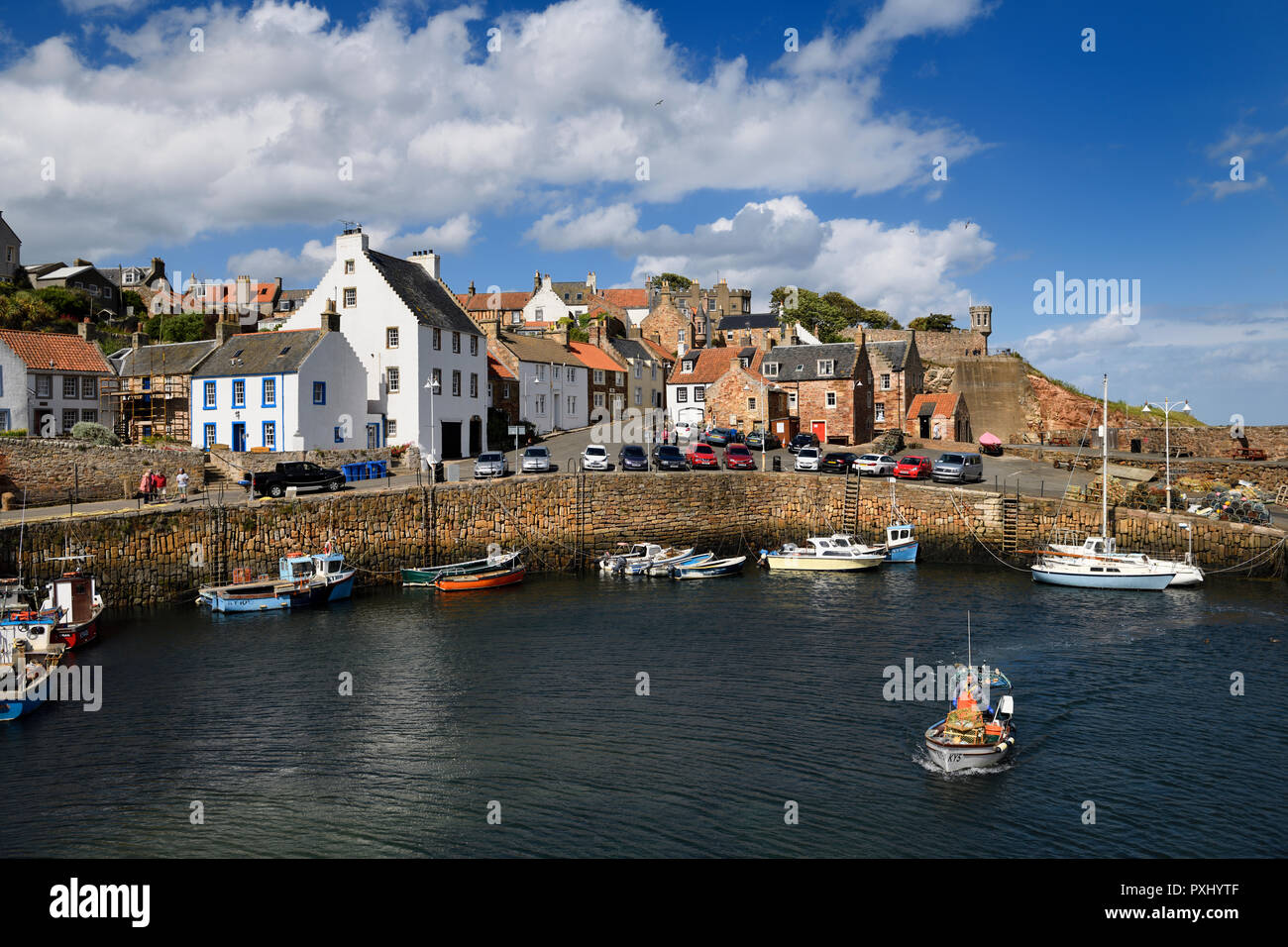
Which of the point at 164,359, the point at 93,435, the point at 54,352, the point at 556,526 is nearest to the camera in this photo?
the point at 556,526

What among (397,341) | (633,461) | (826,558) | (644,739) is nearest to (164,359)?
(397,341)

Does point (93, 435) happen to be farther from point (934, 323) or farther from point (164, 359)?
point (934, 323)

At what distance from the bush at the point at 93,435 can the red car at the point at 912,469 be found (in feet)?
160

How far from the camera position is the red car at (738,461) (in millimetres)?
59625

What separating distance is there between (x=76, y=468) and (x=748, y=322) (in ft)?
300

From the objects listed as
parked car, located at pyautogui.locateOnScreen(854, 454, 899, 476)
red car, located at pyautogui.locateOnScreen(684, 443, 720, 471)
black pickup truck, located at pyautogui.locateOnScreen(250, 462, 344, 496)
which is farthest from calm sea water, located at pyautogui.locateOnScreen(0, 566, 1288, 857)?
red car, located at pyautogui.locateOnScreen(684, 443, 720, 471)

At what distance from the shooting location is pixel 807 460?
59.8m

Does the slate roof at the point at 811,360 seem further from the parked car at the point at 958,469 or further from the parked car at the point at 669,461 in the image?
the parked car at the point at 669,461

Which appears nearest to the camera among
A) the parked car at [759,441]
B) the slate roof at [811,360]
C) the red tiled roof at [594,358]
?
the parked car at [759,441]

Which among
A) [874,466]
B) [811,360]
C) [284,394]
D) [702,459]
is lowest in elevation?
[874,466]

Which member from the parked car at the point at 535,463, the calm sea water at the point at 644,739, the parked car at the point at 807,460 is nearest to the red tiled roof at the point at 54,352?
the calm sea water at the point at 644,739
